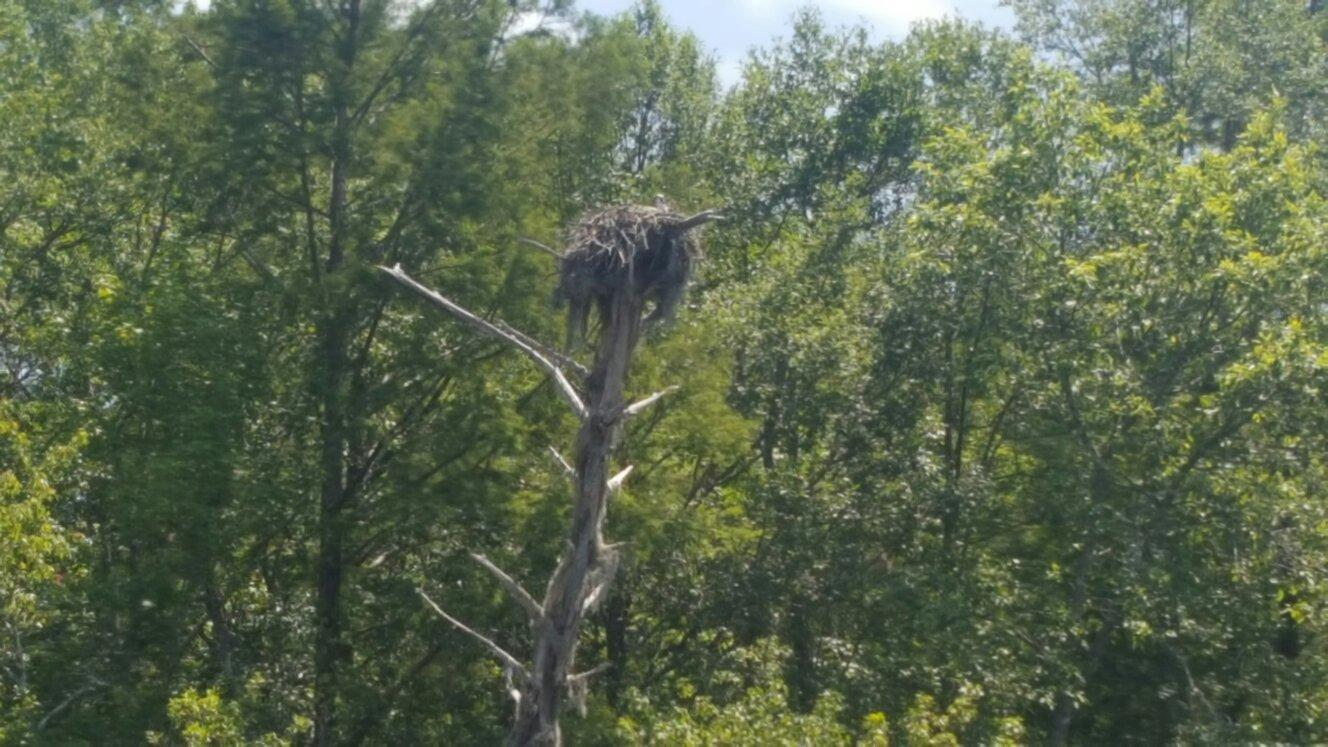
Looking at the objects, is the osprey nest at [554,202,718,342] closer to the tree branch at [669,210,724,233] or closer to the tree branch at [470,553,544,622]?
the tree branch at [669,210,724,233]

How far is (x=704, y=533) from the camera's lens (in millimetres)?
17734

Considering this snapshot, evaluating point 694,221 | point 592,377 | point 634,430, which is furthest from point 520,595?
point 634,430

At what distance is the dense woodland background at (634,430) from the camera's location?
16453 millimetres

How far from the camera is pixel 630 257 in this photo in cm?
1086

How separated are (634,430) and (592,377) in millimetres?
6681

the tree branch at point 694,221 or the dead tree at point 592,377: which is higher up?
the tree branch at point 694,221

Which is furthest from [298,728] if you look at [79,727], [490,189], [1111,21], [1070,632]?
[1111,21]

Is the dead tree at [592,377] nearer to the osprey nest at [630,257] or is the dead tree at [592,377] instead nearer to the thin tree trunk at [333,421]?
the osprey nest at [630,257]

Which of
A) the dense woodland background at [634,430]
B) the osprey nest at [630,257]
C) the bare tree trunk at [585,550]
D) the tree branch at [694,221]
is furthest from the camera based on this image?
the dense woodland background at [634,430]

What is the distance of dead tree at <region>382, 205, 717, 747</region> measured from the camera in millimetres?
10938

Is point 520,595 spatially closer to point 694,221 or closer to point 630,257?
point 630,257

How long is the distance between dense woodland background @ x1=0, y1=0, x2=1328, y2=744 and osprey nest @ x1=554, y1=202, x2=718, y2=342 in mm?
4883

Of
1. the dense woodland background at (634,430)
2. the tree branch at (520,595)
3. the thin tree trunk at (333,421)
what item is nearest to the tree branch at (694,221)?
the tree branch at (520,595)

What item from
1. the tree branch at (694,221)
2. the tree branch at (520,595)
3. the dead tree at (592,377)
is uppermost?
the tree branch at (694,221)
